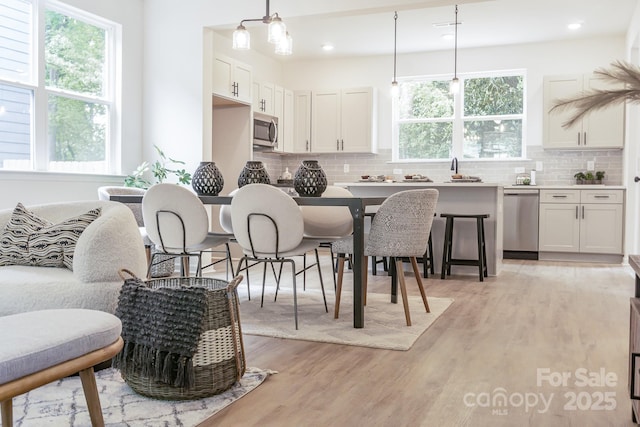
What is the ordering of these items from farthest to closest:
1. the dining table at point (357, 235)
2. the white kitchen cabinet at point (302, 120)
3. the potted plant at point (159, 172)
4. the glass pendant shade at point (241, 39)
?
the white kitchen cabinet at point (302, 120) → the potted plant at point (159, 172) → the glass pendant shade at point (241, 39) → the dining table at point (357, 235)

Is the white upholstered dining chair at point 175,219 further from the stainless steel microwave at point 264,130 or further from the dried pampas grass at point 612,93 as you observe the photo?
the stainless steel microwave at point 264,130

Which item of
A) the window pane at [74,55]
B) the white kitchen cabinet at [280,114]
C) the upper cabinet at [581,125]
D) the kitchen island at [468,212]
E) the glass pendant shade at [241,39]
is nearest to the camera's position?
the glass pendant shade at [241,39]

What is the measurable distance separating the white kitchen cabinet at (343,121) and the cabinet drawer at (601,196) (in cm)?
279

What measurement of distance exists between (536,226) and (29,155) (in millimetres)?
5563

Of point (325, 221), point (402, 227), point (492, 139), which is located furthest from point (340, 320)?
point (492, 139)

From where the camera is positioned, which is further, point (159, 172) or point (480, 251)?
point (159, 172)

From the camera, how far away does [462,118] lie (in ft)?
25.6

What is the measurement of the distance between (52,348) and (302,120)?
6.98 metres

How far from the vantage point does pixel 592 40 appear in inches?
280

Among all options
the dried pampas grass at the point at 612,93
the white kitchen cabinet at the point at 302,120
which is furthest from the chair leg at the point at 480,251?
the dried pampas grass at the point at 612,93

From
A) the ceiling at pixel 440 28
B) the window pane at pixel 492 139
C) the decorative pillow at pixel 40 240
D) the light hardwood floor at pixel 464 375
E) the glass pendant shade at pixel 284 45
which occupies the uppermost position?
the ceiling at pixel 440 28

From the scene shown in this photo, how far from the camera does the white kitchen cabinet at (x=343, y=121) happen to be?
795cm

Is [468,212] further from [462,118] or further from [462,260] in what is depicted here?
[462,118]

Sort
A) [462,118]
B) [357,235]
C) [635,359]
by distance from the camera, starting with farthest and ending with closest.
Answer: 1. [462,118]
2. [357,235]
3. [635,359]
